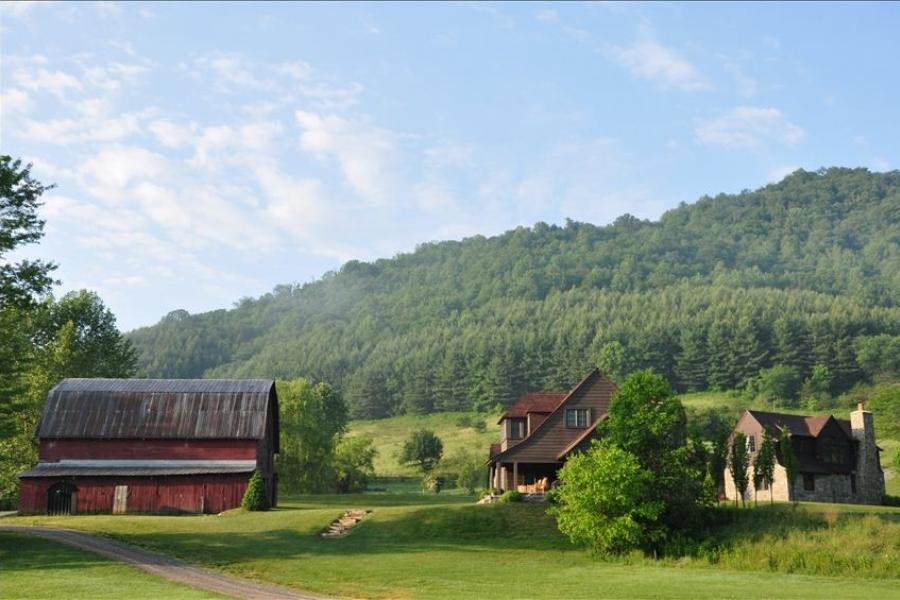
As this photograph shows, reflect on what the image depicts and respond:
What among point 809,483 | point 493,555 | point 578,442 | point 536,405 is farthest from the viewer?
point 809,483

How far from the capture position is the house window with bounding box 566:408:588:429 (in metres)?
59.4

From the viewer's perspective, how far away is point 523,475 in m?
61.5

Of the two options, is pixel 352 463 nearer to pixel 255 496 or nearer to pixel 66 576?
pixel 255 496

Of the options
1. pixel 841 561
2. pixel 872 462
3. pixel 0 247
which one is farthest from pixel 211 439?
pixel 872 462

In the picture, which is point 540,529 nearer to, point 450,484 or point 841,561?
point 841,561

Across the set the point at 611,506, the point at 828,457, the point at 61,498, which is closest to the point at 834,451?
the point at 828,457

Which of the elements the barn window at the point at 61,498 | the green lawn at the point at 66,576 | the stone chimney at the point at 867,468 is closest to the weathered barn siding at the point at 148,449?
the barn window at the point at 61,498

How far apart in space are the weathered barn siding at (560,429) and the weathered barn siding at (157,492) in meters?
18.6

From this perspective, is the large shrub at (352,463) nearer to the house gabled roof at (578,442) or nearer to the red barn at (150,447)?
the red barn at (150,447)

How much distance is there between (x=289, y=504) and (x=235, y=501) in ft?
17.6

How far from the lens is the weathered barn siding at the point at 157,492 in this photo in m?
58.2

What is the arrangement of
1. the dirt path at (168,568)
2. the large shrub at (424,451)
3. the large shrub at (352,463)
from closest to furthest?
the dirt path at (168,568)
the large shrub at (352,463)
the large shrub at (424,451)

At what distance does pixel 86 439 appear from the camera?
201 feet

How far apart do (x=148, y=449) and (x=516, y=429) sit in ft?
83.8
